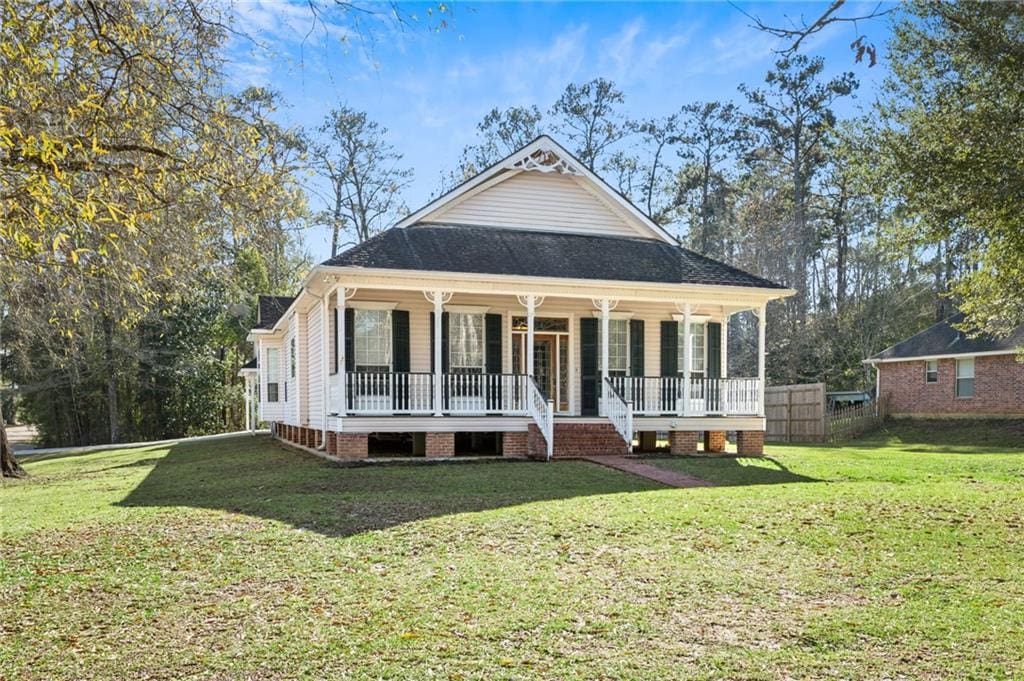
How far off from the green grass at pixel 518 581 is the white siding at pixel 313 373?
6269 millimetres

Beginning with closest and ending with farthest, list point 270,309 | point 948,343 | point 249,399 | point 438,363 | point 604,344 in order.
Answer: point 438,363 < point 604,344 < point 270,309 < point 948,343 < point 249,399

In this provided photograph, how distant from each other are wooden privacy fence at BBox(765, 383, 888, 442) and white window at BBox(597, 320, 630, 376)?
344 inches

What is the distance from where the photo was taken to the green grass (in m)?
5.36

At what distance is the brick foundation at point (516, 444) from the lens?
55.1 ft

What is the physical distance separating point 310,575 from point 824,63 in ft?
132

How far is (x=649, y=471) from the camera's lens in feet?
45.5

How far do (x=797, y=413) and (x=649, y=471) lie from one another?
47.1 ft

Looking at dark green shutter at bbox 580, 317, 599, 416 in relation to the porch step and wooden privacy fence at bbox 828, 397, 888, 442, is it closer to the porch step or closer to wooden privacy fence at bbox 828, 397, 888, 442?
the porch step

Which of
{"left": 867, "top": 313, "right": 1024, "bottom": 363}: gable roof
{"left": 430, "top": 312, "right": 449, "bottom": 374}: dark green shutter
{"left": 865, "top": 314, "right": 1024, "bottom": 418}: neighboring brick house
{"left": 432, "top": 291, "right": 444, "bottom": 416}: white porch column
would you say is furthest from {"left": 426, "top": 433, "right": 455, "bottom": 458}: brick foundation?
{"left": 867, "top": 313, "right": 1024, "bottom": 363}: gable roof

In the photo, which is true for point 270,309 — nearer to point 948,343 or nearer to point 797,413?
point 797,413

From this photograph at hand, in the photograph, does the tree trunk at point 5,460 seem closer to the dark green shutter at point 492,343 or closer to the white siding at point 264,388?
the white siding at point 264,388

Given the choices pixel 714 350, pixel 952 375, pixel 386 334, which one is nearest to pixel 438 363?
pixel 386 334

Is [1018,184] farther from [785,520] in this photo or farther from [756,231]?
[756,231]

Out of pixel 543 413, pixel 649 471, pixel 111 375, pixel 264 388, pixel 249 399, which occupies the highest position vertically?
pixel 111 375
